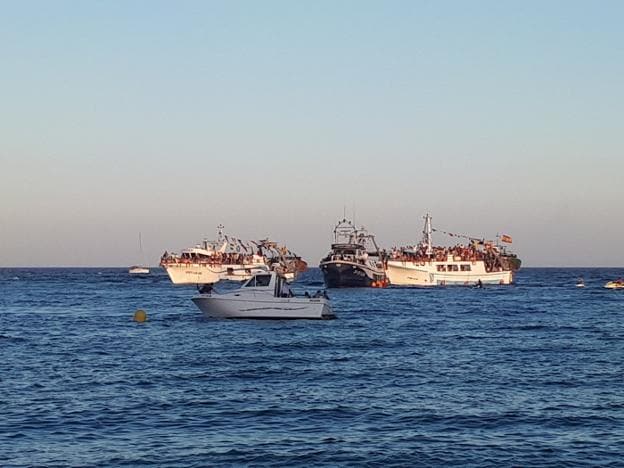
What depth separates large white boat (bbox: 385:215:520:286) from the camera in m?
152

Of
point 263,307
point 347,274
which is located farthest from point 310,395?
point 347,274

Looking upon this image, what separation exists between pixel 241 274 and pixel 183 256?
11.2 meters

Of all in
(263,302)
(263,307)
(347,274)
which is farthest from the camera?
(347,274)

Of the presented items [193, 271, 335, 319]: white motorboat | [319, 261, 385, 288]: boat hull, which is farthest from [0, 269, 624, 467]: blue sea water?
[319, 261, 385, 288]: boat hull

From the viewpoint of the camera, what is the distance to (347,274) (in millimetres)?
135750

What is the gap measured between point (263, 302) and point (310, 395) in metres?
30.7

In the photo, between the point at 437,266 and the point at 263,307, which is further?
the point at 437,266

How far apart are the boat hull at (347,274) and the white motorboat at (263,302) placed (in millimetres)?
68601

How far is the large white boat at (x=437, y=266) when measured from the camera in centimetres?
15250

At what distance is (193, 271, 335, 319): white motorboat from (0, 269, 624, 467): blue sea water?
0.96 meters

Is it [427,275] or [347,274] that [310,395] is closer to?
[347,274]

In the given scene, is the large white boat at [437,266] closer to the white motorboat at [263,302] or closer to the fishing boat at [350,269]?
the fishing boat at [350,269]

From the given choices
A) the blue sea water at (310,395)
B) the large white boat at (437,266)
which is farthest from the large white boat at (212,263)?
the blue sea water at (310,395)

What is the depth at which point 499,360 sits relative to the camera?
44656 millimetres
